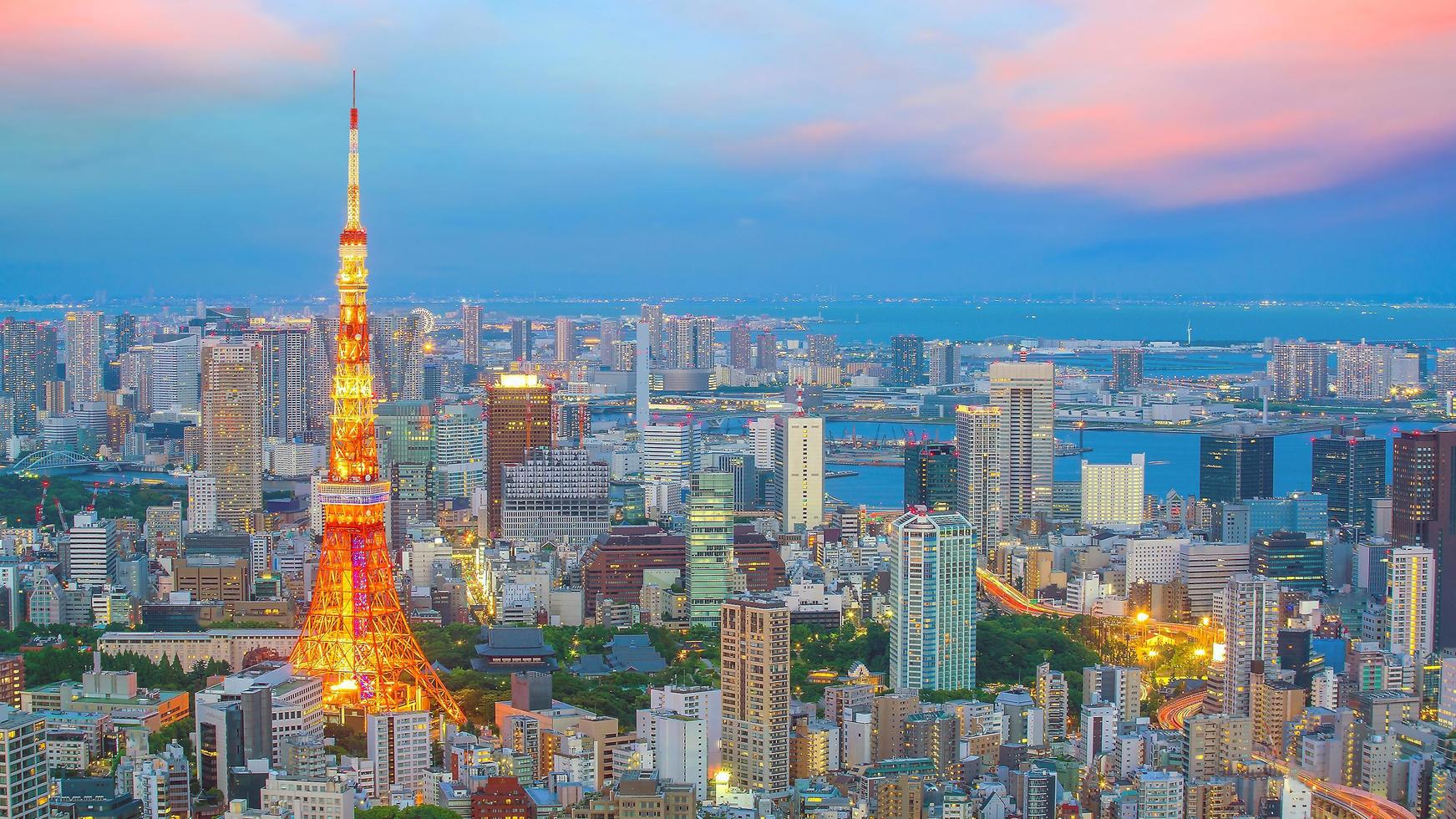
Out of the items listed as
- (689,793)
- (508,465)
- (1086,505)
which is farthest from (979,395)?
(689,793)

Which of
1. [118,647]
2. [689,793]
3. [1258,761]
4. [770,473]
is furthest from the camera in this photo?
[770,473]

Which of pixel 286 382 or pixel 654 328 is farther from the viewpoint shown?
pixel 654 328

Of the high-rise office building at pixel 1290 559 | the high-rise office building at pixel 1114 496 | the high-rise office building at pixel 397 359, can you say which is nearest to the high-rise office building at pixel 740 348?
the high-rise office building at pixel 397 359

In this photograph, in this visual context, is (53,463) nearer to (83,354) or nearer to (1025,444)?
(83,354)

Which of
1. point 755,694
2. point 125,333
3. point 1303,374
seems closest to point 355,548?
point 755,694

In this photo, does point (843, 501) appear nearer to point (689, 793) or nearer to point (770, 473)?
point (770, 473)

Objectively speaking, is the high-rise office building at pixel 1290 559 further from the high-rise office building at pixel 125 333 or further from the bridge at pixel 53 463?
the high-rise office building at pixel 125 333

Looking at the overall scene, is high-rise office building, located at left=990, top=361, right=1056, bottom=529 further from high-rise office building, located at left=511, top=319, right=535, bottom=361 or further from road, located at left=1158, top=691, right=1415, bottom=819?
high-rise office building, located at left=511, top=319, right=535, bottom=361
